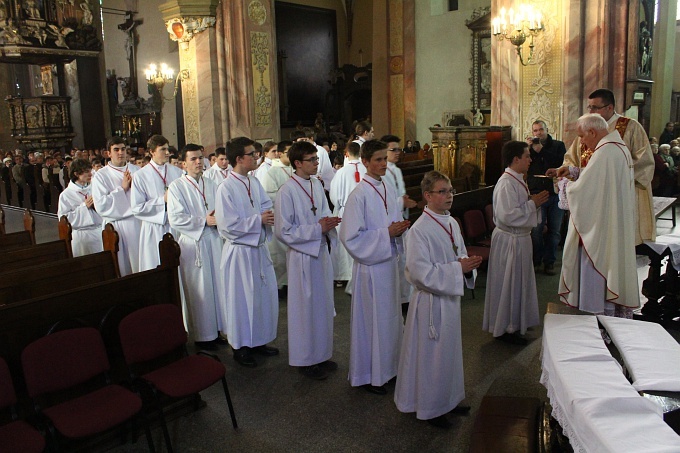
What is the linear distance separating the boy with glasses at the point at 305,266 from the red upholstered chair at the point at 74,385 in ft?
4.69

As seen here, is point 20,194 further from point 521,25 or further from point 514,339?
point 514,339

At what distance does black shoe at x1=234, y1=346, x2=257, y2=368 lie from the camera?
5020 millimetres

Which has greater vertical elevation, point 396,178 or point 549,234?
point 396,178

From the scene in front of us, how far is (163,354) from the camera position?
164 inches

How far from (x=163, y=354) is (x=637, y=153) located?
12.9 ft

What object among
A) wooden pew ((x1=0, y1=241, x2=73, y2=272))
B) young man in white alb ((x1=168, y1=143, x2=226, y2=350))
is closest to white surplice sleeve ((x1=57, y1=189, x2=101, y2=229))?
wooden pew ((x1=0, y1=241, x2=73, y2=272))

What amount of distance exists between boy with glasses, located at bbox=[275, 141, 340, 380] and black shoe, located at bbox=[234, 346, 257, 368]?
1.53 ft

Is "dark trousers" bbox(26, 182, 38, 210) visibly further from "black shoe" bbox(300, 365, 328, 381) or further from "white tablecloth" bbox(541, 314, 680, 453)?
"white tablecloth" bbox(541, 314, 680, 453)

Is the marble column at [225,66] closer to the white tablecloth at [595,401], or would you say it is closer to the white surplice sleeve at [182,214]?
the white surplice sleeve at [182,214]

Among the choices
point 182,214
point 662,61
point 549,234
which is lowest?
point 549,234

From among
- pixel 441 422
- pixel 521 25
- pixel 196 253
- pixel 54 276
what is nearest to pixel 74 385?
pixel 54 276

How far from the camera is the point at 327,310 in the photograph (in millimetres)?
4809

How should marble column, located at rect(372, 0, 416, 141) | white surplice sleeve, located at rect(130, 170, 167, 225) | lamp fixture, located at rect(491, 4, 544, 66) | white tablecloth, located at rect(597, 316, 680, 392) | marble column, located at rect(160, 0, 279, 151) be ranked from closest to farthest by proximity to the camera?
white tablecloth, located at rect(597, 316, 680, 392) < white surplice sleeve, located at rect(130, 170, 167, 225) < lamp fixture, located at rect(491, 4, 544, 66) < marble column, located at rect(160, 0, 279, 151) < marble column, located at rect(372, 0, 416, 141)

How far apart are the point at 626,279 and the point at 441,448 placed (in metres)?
1.82
